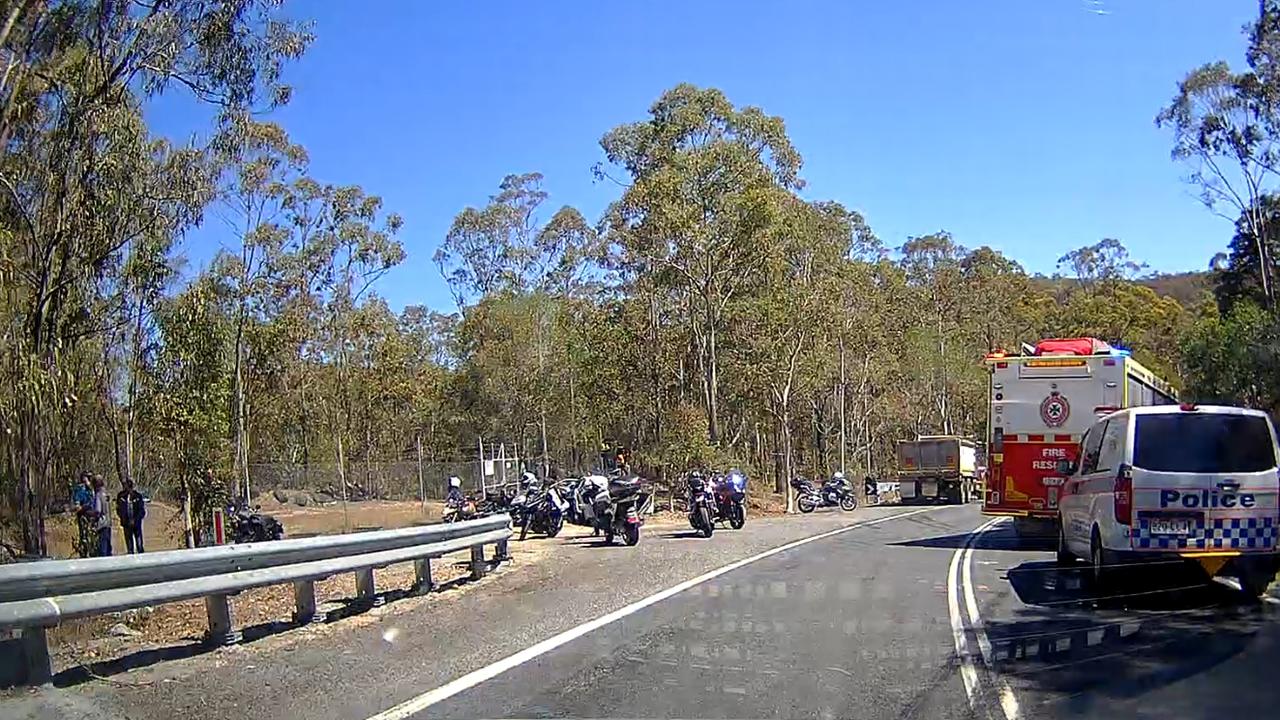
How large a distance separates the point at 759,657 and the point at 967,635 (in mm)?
2171

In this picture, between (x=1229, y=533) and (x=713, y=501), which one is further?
(x=713, y=501)

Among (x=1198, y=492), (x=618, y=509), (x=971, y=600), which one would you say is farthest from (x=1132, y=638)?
(x=618, y=509)

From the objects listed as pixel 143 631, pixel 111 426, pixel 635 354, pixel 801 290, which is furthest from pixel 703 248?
pixel 143 631

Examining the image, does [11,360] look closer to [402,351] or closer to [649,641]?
[649,641]

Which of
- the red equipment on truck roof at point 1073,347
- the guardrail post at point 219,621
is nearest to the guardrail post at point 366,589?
the guardrail post at point 219,621

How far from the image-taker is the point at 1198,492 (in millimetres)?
11555

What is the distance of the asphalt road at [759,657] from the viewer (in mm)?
7465

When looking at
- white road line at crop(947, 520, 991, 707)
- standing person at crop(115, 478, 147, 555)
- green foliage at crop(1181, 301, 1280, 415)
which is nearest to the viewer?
white road line at crop(947, 520, 991, 707)

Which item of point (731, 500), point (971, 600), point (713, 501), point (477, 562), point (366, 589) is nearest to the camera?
point (366, 589)

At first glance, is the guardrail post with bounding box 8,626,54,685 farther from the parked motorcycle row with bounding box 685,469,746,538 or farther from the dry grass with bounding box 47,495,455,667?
the parked motorcycle row with bounding box 685,469,746,538

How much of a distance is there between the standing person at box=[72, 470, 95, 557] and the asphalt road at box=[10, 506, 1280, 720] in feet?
26.2

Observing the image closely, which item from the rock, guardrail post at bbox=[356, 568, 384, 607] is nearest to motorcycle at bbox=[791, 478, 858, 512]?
guardrail post at bbox=[356, 568, 384, 607]

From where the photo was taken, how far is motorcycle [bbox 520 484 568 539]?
861 inches

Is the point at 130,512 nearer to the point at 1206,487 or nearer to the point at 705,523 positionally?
the point at 705,523
